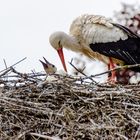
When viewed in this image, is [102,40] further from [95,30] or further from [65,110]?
[65,110]

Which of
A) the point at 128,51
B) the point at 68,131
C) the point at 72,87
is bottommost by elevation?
the point at 68,131

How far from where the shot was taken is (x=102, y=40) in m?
10.3

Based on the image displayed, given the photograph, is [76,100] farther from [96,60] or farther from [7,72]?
[96,60]

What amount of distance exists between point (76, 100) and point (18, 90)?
53cm

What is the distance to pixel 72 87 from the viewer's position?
6938mm

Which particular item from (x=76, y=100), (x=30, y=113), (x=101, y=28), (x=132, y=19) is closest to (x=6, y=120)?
(x=30, y=113)

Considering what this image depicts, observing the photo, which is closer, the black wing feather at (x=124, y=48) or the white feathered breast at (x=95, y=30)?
the black wing feather at (x=124, y=48)

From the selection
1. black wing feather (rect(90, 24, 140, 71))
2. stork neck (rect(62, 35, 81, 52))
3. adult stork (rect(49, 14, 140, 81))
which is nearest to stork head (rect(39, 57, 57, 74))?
adult stork (rect(49, 14, 140, 81))

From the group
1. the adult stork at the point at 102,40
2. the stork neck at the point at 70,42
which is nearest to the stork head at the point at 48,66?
the adult stork at the point at 102,40

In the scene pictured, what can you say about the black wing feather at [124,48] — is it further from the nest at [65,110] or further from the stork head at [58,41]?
the nest at [65,110]

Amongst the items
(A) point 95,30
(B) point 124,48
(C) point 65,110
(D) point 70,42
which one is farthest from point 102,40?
(C) point 65,110

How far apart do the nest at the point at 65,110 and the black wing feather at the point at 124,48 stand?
2.68 metres

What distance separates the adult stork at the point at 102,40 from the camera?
33.0ft

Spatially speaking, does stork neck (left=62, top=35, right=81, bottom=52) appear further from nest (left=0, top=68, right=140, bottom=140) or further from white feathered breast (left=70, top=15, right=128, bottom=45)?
→ nest (left=0, top=68, right=140, bottom=140)
